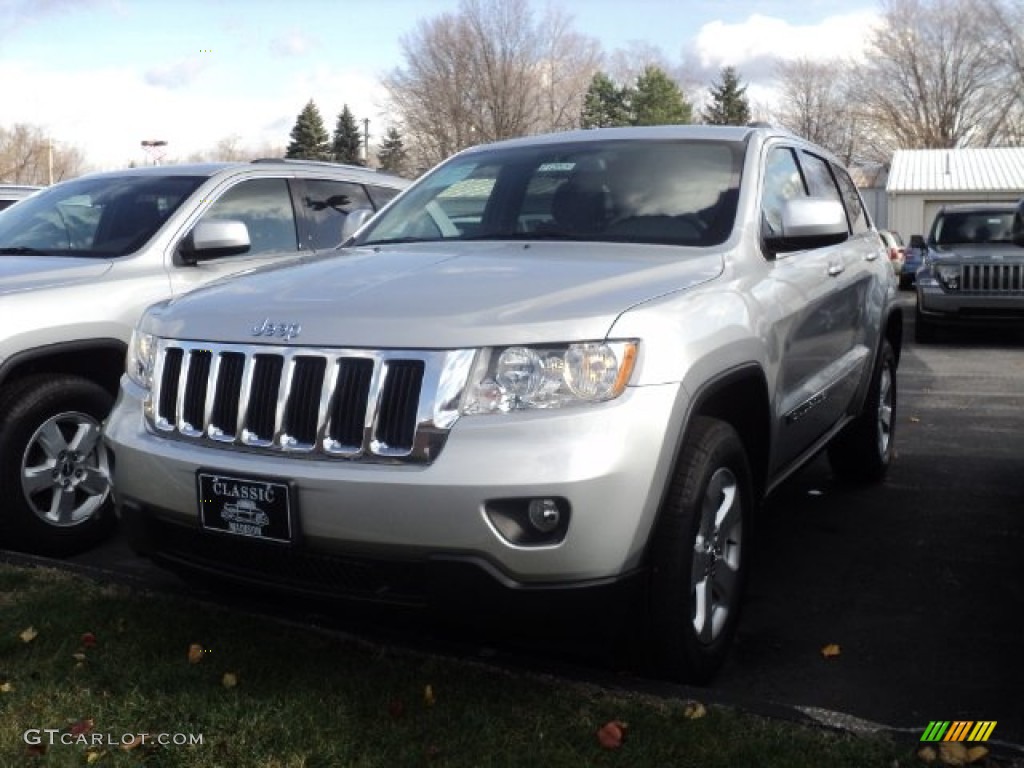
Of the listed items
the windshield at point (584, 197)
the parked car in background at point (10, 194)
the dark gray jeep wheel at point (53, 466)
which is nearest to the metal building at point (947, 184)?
the parked car in background at point (10, 194)

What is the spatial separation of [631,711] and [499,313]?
3.92ft

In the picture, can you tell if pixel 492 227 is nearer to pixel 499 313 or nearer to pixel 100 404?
pixel 499 313

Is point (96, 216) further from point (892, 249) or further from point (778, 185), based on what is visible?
point (892, 249)

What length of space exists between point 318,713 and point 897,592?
2.43 metres

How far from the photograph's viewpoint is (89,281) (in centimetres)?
490

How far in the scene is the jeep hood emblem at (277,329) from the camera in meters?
3.15

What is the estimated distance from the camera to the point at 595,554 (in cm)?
287

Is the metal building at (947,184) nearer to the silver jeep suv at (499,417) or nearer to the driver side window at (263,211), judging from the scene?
the driver side window at (263,211)

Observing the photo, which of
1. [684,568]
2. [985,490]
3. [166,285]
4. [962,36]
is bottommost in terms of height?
[985,490]

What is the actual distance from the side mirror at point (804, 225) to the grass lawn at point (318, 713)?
1804 mm

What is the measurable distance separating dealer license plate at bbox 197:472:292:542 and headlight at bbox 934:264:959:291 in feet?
39.5

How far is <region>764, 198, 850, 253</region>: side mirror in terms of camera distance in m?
4.01

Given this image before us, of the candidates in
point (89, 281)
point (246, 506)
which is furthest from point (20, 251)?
point (246, 506)

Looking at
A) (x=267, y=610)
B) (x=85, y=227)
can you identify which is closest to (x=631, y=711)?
(x=267, y=610)
